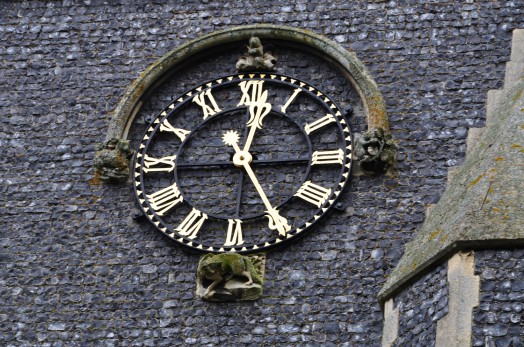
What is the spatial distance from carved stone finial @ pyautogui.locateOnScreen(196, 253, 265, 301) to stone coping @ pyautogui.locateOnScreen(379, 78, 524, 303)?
1512 mm

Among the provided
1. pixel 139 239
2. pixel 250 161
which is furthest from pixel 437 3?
pixel 139 239

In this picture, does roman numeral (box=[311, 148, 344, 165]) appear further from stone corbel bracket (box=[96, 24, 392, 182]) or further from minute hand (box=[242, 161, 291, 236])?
minute hand (box=[242, 161, 291, 236])

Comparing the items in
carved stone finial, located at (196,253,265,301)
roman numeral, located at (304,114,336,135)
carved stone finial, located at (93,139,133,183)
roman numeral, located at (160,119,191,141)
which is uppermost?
roman numeral, located at (304,114,336,135)

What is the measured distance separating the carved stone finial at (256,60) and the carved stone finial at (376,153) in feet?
5.41

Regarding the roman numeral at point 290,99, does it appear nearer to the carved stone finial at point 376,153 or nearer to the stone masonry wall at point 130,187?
the stone masonry wall at point 130,187

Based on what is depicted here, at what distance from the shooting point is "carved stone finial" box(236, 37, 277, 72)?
2445 centimetres

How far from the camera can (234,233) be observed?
23391 mm

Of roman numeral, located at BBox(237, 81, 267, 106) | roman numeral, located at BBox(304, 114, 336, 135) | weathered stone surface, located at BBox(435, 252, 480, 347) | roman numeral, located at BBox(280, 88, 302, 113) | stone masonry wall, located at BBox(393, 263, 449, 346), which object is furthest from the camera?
roman numeral, located at BBox(237, 81, 267, 106)

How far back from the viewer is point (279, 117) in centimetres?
2414

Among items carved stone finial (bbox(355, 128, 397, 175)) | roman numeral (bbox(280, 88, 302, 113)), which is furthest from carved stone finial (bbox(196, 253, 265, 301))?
roman numeral (bbox(280, 88, 302, 113))

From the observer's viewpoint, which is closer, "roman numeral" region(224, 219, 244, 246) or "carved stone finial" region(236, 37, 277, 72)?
"roman numeral" region(224, 219, 244, 246)

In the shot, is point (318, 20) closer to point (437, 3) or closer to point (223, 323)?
point (437, 3)

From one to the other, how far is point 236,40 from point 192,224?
8.08ft

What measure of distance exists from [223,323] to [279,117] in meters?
2.70
